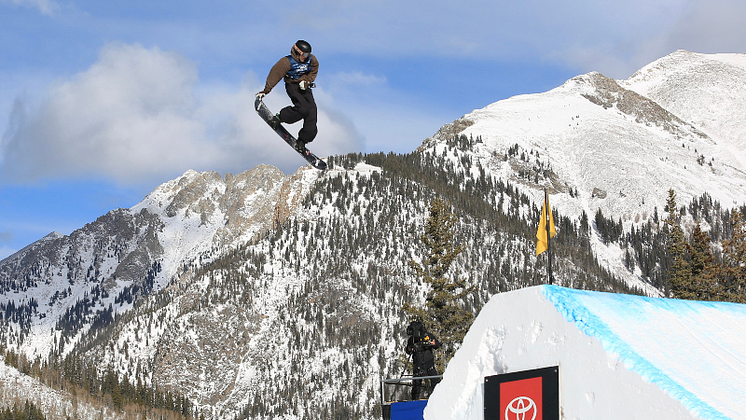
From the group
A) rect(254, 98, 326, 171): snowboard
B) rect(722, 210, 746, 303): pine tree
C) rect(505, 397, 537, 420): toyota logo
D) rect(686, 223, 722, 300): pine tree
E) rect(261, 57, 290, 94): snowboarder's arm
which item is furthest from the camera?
rect(686, 223, 722, 300): pine tree

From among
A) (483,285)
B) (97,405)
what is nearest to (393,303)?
(483,285)

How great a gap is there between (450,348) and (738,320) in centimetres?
2541

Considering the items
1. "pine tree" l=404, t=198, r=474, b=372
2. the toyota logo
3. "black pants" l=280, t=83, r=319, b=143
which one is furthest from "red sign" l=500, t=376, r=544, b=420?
"pine tree" l=404, t=198, r=474, b=372

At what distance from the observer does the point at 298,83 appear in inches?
480

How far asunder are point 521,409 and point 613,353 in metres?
2.01

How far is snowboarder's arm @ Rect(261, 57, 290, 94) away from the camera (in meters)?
11.9

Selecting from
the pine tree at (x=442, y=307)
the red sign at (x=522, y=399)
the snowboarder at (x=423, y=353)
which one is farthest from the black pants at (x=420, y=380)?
the pine tree at (x=442, y=307)

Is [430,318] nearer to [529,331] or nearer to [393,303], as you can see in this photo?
[529,331]

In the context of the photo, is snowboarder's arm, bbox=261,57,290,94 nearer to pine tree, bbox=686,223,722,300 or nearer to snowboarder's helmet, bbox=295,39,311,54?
snowboarder's helmet, bbox=295,39,311,54

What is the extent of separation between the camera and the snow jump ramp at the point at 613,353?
25.1ft

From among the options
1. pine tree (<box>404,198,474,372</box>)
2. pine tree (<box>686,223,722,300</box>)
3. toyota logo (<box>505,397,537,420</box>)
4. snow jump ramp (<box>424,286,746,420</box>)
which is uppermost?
pine tree (<box>686,223,722,300</box>)

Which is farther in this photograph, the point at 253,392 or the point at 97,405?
the point at 253,392

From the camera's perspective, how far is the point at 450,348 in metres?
34.7

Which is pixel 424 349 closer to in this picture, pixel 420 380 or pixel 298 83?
pixel 420 380
